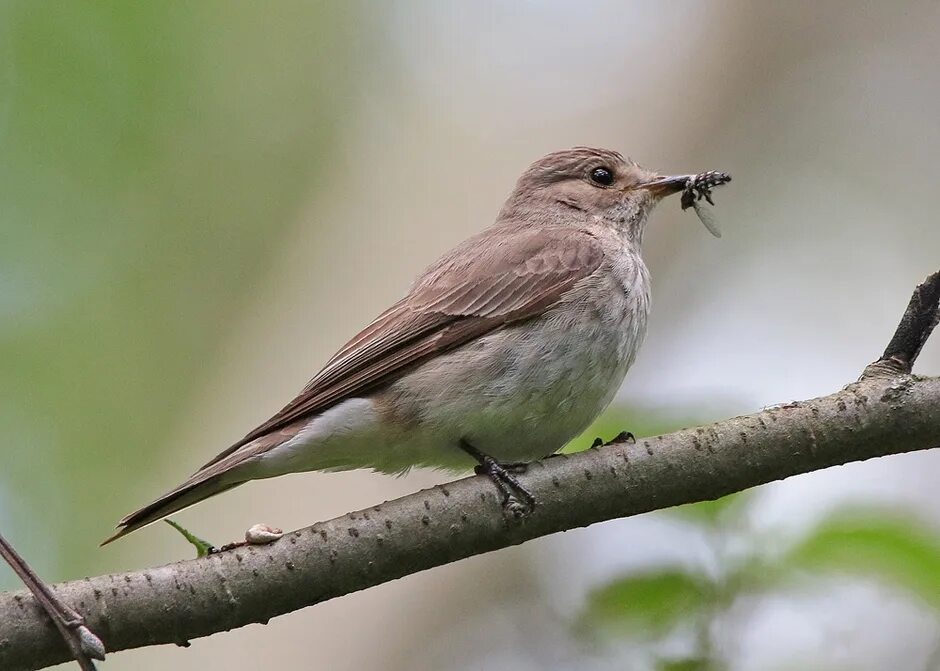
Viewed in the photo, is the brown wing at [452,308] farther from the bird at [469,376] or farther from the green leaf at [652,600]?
the green leaf at [652,600]

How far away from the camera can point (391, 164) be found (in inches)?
251

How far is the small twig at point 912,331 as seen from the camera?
3457 millimetres

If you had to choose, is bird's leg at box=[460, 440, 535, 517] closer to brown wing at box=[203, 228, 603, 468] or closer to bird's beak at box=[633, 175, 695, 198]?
brown wing at box=[203, 228, 603, 468]

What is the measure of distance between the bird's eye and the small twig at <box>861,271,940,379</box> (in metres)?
2.59

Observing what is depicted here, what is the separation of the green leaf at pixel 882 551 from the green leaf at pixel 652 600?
1.14 feet

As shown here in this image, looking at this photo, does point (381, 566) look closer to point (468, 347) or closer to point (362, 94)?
point (468, 347)

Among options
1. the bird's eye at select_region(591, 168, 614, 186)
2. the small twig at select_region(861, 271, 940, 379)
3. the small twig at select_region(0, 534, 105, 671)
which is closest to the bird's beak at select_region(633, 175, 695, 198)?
the bird's eye at select_region(591, 168, 614, 186)

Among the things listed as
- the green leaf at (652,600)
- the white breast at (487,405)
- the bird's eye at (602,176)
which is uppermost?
the bird's eye at (602,176)

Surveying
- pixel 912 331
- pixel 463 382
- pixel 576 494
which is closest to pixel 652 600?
pixel 576 494

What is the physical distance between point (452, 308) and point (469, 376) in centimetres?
48

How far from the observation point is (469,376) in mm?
4457

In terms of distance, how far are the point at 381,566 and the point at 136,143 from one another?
14.9 feet

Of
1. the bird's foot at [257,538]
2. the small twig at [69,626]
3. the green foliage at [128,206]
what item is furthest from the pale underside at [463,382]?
the green foliage at [128,206]

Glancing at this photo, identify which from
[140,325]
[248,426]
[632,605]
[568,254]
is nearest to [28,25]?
[140,325]
